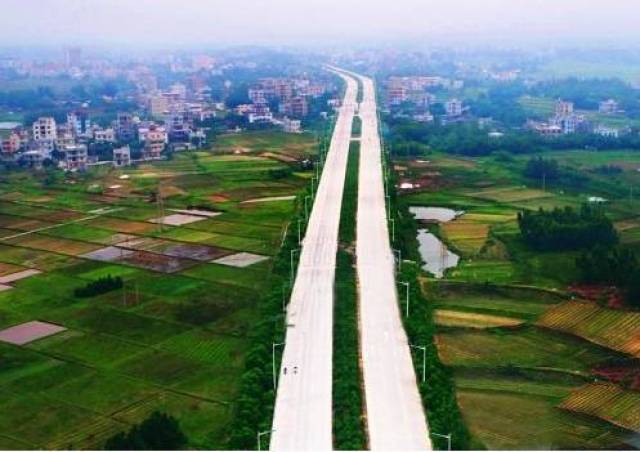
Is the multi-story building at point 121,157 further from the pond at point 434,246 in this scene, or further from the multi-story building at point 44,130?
the pond at point 434,246

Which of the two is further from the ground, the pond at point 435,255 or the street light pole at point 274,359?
the street light pole at point 274,359

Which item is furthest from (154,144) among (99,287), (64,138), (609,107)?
(609,107)

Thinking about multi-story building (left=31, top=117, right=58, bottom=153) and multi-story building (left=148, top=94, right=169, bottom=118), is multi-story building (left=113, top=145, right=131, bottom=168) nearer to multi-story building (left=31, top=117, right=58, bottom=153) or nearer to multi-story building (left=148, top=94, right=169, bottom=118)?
multi-story building (left=31, top=117, right=58, bottom=153)

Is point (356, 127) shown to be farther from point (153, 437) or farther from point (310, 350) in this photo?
point (153, 437)

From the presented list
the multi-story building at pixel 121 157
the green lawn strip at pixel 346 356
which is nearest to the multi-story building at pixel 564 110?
the multi-story building at pixel 121 157

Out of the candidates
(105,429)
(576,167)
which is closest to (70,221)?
(105,429)
